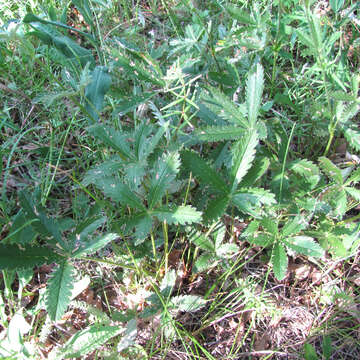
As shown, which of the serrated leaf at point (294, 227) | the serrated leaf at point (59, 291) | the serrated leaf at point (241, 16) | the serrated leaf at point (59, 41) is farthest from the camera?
the serrated leaf at point (59, 41)

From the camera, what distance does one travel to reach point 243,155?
1244 mm

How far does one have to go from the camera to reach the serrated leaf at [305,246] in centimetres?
130

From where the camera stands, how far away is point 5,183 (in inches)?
66.9

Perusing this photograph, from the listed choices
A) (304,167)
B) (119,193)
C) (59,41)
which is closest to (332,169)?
(304,167)

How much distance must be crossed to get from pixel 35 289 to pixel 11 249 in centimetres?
46

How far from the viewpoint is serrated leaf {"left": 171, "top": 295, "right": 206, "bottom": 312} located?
Result: 1.36m

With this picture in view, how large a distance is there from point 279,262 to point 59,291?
2.43ft

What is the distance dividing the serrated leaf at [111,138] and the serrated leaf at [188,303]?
0.56m

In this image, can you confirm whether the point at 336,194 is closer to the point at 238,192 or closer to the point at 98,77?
the point at 238,192

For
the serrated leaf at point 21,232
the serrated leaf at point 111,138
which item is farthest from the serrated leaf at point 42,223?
the serrated leaf at point 111,138

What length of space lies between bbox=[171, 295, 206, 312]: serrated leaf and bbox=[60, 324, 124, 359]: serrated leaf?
0.71 ft

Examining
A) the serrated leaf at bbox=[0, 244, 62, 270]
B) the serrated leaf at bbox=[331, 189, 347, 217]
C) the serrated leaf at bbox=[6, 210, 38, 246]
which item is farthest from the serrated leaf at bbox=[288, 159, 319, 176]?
the serrated leaf at bbox=[6, 210, 38, 246]

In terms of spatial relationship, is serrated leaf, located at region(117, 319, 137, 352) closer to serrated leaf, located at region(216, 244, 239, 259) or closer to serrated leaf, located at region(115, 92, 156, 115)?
serrated leaf, located at region(216, 244, 239, 259)

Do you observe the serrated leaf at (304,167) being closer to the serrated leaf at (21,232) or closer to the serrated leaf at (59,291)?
the serrated leaf at (59,291)
